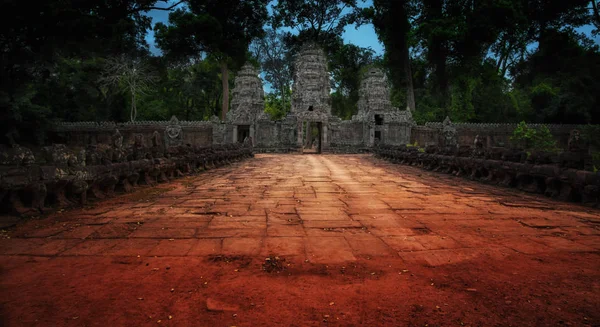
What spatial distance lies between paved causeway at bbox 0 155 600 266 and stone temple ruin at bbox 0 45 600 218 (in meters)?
0.55

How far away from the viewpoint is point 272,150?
27.6m

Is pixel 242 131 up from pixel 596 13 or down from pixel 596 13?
down

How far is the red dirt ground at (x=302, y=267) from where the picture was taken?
1.96 m

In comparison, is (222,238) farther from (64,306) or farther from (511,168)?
(511,168)

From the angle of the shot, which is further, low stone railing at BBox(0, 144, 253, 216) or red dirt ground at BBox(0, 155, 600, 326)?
low stone railing at BBox(0, 144, 253, 216)

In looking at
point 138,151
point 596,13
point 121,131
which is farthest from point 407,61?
point 138,151

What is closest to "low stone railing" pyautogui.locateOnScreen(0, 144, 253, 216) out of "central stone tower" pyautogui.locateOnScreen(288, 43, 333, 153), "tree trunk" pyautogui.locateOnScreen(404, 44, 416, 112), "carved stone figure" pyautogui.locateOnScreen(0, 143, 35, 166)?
"carved stone figure" pyautogui.locateOnScreen(0, 143, 35, 166)

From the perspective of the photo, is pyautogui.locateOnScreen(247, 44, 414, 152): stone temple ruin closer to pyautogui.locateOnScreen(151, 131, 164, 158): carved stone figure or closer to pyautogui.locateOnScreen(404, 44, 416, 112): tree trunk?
pyautogui.locateOnScreen(404, 44, 416, 112): tree trunk

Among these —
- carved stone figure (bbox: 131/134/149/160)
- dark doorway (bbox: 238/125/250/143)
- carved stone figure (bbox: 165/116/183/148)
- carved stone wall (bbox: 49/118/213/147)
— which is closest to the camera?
carved stone figure (bbox: 131/134/149/160)

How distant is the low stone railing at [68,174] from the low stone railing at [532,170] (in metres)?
7.88

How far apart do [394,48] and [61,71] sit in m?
32.1

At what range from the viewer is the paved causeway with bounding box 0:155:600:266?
302 cm

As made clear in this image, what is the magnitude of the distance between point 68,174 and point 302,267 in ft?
13.4

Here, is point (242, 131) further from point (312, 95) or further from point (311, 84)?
point (311, 84)
